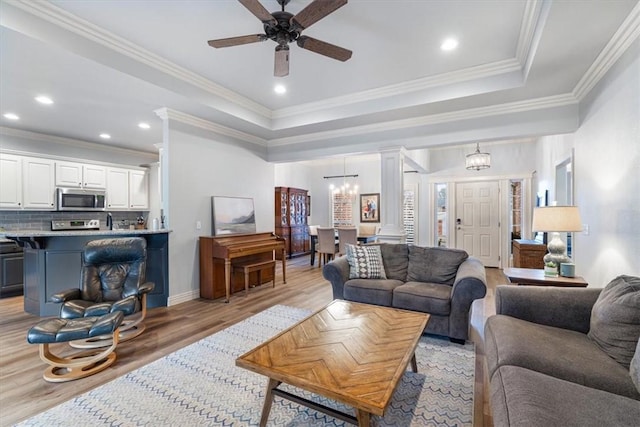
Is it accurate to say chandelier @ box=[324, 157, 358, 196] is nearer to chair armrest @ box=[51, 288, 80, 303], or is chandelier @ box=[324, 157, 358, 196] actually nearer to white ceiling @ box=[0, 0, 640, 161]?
white ceiling @ box=[0, 0, 640, 161]

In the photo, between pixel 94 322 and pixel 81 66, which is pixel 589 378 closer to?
pixel 94 322

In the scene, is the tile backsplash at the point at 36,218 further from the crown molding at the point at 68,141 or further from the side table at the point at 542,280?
the side table at the point at 542,280

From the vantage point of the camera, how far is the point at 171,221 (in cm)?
404

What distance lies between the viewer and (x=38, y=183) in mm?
4934

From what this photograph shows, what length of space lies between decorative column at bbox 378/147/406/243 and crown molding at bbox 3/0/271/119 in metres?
2.56

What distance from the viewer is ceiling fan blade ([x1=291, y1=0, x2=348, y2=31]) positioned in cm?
191

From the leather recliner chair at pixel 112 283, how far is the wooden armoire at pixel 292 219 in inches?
184

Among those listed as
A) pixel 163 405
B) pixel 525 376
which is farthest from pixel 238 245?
pixel 525 376

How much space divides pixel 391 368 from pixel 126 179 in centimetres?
661

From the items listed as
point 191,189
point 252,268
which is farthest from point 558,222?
point 191,189

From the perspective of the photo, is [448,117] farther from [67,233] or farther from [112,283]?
[67,233]

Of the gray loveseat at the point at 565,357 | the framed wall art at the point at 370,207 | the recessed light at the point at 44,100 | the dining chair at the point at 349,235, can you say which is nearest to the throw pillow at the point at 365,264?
the gray loveseat at the point at 565,357

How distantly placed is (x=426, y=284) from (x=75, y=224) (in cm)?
631

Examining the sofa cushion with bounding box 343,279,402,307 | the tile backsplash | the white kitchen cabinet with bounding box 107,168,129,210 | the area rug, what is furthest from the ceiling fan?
the tile backsplash
